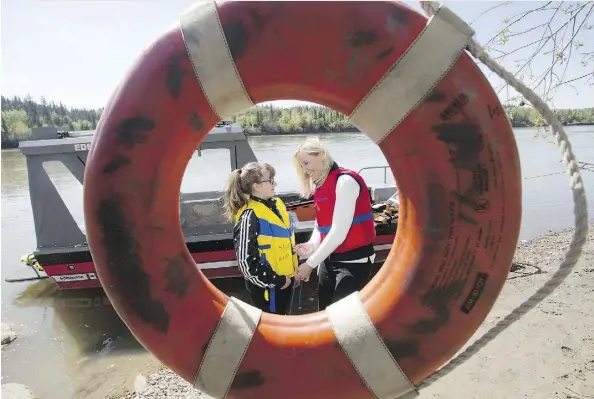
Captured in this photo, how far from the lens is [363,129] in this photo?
125cm

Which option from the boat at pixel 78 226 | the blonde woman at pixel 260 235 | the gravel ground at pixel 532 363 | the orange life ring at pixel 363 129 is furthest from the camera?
the boat at pixel 78 226

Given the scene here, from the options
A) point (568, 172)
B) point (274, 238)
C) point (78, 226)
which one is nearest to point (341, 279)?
point (274, 238)

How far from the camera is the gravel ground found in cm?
218

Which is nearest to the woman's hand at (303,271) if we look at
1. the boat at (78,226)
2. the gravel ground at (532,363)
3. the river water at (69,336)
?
the gravel ground at (532,363)

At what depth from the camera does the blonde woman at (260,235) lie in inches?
69.5

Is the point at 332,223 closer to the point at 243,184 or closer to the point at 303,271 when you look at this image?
the point at 303,271

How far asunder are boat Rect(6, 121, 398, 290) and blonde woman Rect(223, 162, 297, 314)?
81.2 inches

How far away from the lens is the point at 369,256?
1.79 meters

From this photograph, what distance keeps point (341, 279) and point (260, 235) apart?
0.43 meters

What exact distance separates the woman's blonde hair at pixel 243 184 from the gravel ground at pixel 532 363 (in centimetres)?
139

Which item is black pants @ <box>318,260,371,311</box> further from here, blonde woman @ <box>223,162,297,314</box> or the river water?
the river water

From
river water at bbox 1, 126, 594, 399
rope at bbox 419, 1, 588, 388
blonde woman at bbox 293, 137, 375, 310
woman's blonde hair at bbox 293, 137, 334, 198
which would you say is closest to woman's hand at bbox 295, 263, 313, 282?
blonde woman at bbox 293, 137, 375, 310

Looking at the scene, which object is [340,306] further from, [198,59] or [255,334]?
[198,59]

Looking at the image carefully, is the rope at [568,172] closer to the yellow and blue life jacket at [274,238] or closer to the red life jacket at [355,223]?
the red life jacket at [355,223]
